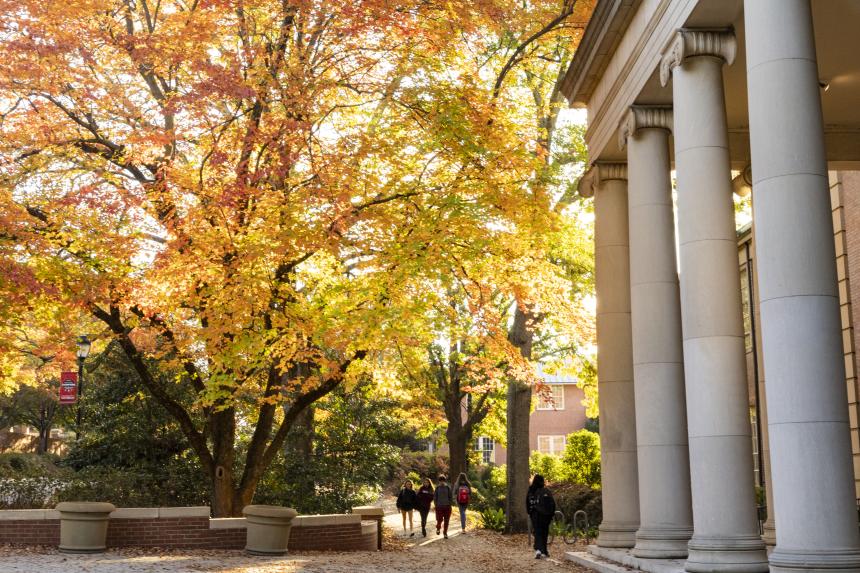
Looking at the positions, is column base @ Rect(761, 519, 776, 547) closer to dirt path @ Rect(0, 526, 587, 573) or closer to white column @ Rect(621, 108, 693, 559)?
dirt path @ Rect(0, 526, 587, 573)

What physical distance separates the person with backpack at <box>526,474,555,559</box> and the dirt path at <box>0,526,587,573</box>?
0.35 meters

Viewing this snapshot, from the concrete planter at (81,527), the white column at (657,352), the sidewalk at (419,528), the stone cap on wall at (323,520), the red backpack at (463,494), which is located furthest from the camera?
the red backpack at (463,494)

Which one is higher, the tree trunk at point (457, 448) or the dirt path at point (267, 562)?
the tree trunk at point (457, 448)

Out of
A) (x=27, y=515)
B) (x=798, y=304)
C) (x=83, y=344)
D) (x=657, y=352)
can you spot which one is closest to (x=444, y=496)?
(x=27, y=515)

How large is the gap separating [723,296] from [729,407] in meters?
1.45

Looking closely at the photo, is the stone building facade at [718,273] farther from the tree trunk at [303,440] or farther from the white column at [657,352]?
the tree trunk at [303,440]

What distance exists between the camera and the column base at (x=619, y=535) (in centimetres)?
1552

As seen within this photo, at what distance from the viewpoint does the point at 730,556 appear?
10.9 meters

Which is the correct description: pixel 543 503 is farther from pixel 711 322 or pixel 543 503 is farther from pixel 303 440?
pixel 303 440

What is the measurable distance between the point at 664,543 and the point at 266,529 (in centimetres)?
893

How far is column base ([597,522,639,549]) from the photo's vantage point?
15523 millimetres

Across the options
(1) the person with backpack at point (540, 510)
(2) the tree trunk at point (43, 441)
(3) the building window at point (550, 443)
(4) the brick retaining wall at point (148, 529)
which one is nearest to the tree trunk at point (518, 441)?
(1) the person with backpack at point (540, 510)

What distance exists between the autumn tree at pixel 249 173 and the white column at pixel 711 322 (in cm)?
665

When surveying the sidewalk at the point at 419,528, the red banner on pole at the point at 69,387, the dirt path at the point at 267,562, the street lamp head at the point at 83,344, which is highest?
the street lamp head at the point at 83,344
